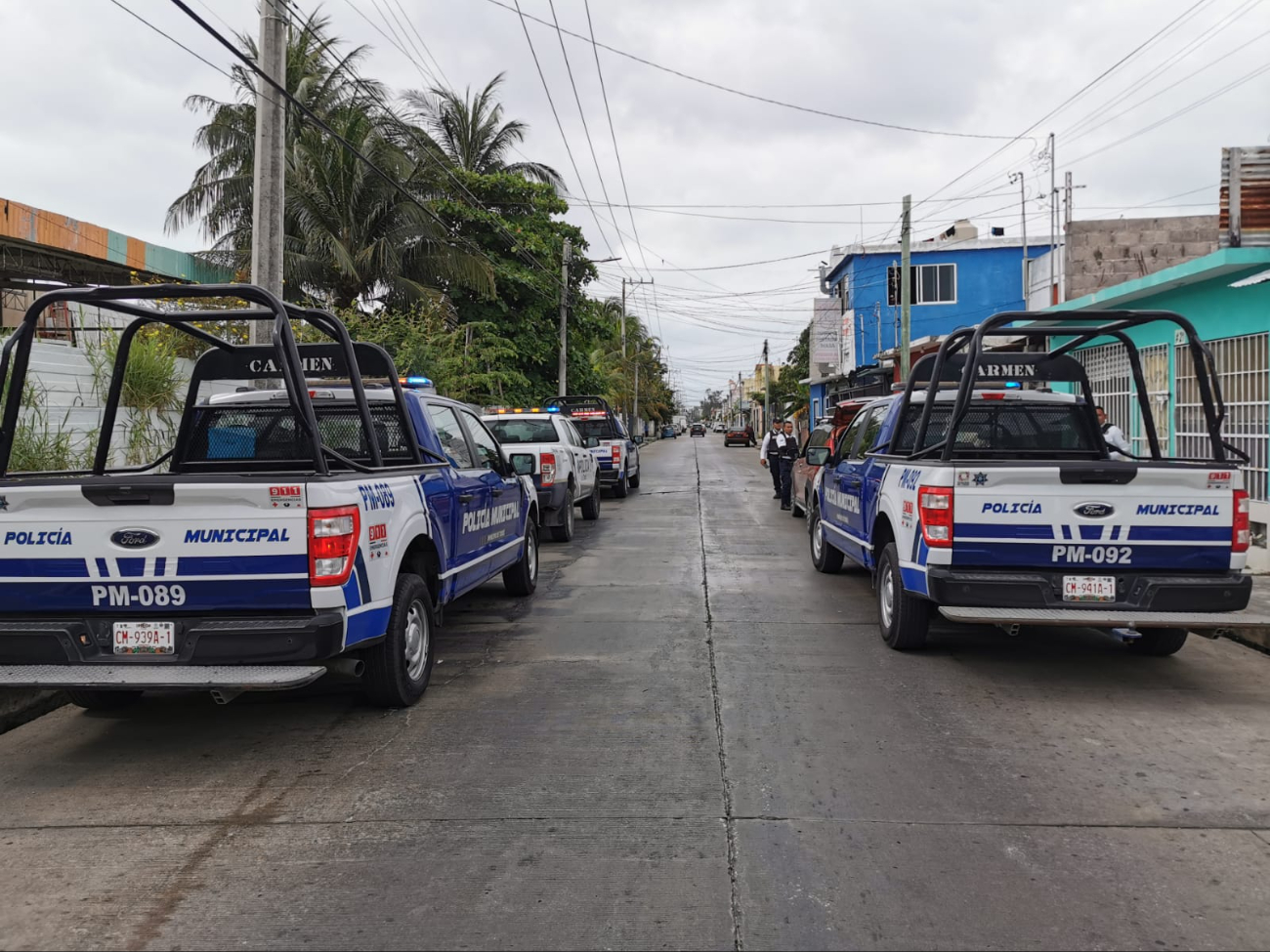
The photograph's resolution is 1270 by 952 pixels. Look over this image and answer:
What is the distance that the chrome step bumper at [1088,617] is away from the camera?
20.1 feet

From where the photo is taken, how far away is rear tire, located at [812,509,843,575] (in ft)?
35.4

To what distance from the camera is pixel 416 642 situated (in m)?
6.14

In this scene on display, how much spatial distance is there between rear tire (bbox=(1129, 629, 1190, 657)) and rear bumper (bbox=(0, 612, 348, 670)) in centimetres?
563

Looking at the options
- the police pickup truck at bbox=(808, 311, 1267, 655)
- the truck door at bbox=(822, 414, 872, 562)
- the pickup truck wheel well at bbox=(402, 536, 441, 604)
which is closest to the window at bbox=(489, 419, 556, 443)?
the truck door at bbox=(822, 414, 872, 562)

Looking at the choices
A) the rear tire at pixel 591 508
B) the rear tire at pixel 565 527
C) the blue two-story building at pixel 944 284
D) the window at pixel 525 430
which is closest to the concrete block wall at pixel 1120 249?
the blue two-story building at pixel 944 284

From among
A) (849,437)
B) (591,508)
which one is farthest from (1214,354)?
(591,508)

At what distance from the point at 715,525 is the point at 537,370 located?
58.0 feet

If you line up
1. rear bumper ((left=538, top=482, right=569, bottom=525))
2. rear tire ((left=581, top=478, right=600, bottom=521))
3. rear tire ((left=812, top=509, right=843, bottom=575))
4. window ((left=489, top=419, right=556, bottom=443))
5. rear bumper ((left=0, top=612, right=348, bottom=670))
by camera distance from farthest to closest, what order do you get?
rear tire ((left=581, top=478, right=600, bottom=521)) < window ((left=489, top=419, right=556, bottom=443)) < rear bumper ((left=538, top=482, right=569, bottom=525)) < rear tire ((left=812, top=509, right=843, bottom=575)) < rear bumper ((left=0, top=612, right=348, bottom=670))

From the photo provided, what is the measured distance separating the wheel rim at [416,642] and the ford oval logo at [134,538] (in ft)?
4.97

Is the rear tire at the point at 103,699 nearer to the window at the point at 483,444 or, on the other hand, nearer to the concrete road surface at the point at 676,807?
the concrete road surface at the point at 676,807

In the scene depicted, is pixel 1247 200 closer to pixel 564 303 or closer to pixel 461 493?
pixel 461 493

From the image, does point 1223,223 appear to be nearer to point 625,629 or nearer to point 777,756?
point 625,629

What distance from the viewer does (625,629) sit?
8117mm

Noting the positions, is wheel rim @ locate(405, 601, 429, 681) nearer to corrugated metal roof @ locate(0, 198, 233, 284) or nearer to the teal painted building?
the teal painted building
